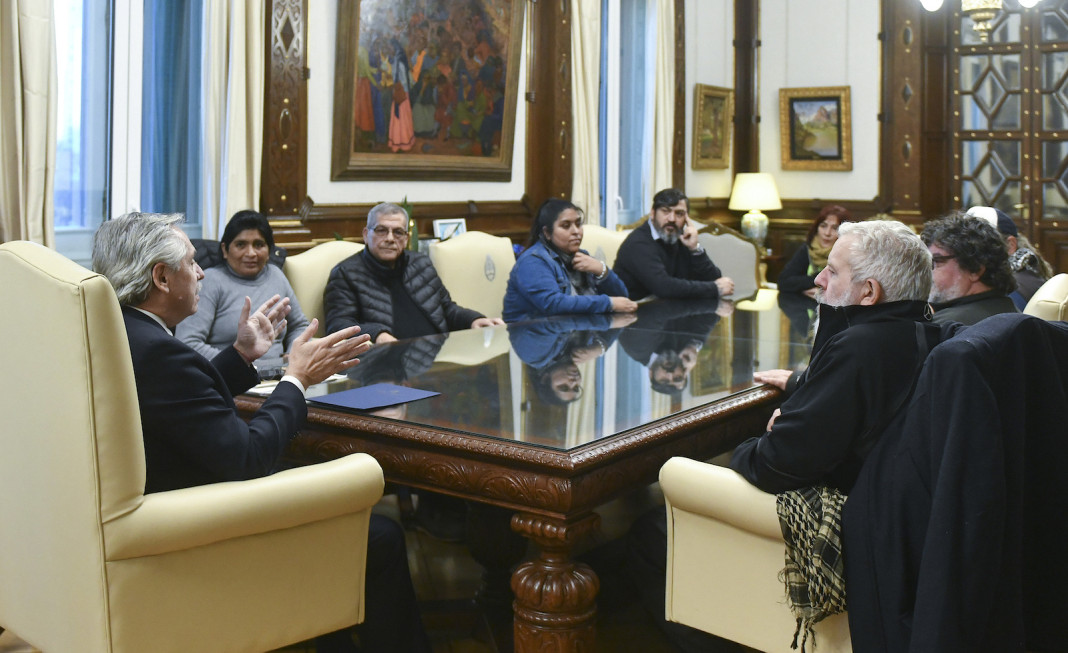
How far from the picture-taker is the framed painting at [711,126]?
9.12m

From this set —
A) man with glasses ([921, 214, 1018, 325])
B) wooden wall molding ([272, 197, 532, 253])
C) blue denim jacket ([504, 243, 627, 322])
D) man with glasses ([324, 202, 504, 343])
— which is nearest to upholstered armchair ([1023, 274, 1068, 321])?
man with glasses ([921, 214, 1018, 325])

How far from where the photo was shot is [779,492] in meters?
2.10

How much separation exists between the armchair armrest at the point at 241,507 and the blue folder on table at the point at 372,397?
1.29 feet

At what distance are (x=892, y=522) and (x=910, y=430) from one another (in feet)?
0.59

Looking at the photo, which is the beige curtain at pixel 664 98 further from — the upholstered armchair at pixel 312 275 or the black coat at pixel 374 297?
the upholstered armchair at pixel 312 275

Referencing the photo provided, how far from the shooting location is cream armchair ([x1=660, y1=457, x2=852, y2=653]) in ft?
6.95

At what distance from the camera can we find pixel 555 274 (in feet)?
16.5

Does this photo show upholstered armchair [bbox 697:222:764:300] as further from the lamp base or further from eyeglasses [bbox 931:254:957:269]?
eyeglasses [bbox 931:254:957:269]

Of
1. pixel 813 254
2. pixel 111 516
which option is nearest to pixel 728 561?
pixel 111 516

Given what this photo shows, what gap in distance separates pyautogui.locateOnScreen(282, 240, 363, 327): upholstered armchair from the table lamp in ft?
16.2

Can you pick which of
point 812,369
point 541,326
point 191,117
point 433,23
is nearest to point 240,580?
point 812,369

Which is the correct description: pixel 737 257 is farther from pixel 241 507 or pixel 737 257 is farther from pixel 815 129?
pixel 241 507

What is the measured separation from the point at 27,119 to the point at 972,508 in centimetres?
400

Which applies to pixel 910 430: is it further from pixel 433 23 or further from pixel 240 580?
pixel 433 23
